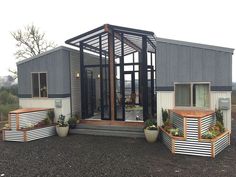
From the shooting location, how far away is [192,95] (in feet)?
26.7

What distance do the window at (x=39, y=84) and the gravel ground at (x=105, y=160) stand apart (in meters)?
2.76

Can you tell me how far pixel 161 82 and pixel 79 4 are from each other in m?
6.20

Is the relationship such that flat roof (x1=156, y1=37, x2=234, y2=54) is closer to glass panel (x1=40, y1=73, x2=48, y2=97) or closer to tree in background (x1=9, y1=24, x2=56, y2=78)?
glass panel (x1=40, y1=73, x2=48, y2=97)

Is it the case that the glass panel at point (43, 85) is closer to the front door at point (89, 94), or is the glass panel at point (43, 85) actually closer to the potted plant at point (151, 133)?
the front door at point (89, 94)

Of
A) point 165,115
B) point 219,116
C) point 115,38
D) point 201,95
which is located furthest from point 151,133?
point 115,38

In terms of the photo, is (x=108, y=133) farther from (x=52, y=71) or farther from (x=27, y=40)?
(x=27, y=40)

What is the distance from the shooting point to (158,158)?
6.34 m

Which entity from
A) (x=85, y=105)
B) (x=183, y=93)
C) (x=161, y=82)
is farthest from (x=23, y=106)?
(x=183, y=93)

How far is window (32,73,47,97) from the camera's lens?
402 inches

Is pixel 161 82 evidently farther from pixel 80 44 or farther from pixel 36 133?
pixel 36 133

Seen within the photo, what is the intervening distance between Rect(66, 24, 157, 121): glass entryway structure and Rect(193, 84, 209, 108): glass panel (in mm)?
2078

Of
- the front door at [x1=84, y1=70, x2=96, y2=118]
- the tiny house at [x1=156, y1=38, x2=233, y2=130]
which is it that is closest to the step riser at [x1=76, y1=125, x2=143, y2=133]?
the front door at [x1=84, y1=70, x2=96, y2=118]

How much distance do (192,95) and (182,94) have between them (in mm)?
379

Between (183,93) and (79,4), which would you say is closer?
(183,93)
